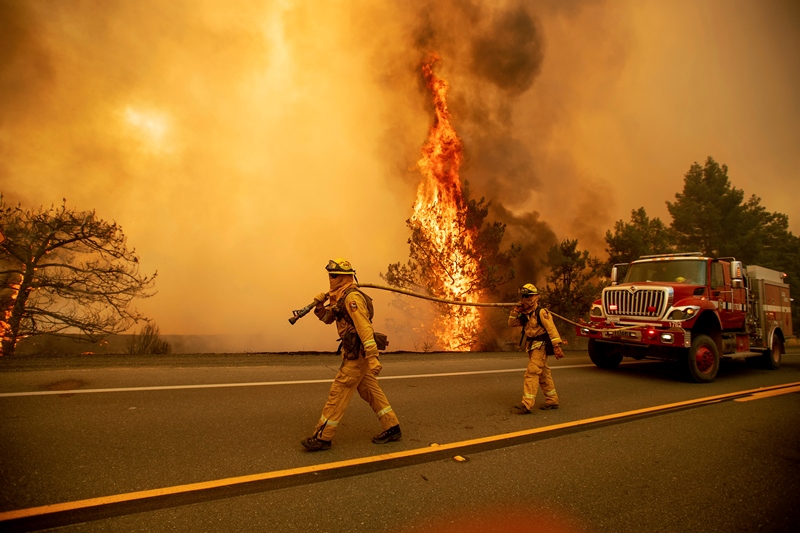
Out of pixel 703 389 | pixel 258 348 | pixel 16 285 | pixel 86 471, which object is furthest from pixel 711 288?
pixel 258 348

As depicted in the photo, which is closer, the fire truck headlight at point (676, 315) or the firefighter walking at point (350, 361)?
the firefighter walking at point (350, 361)

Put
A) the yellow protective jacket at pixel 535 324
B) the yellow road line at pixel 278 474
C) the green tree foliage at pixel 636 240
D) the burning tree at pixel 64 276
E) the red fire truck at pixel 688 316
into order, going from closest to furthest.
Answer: the yellow road line at pixel 278 474 < the yellow protective jacket at pixel 535 324 < the red fire truck at pixel 688 316 < the burning tree at pixel 64 276 < the green tree foliage at pixel 636 240

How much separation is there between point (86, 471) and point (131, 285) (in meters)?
13.2

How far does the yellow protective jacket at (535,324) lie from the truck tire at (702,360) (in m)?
4.04

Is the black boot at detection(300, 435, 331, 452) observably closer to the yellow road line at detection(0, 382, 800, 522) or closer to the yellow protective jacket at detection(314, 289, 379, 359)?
the yellow road line at detection(0, 382, 800, 522)

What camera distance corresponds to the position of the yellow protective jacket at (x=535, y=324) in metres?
5.83

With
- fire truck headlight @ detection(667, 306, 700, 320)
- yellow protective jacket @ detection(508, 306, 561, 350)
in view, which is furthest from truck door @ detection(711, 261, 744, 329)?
yellow protective jacket @ detection(508, 306, 561, 350)

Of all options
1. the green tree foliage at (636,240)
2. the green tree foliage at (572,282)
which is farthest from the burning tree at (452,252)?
the green tree foliage at (636,240)

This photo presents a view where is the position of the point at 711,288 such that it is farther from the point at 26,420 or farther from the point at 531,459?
the point at 26,420

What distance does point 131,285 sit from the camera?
47.4ft

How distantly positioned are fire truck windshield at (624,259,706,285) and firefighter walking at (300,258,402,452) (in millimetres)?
7974

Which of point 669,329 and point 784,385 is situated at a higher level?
point 669,329

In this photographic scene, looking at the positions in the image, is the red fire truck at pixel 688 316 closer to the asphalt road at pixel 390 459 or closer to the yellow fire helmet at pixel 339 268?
the asphalt road at pixel 390 459

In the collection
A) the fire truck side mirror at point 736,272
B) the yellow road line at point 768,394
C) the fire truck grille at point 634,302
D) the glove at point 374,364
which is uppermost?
the fire truck side mirror at point 736,272
